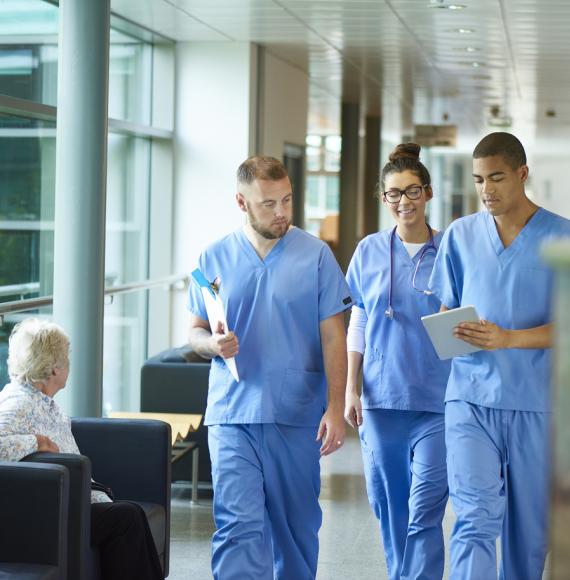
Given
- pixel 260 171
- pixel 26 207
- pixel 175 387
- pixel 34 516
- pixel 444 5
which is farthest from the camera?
pixel 444 5

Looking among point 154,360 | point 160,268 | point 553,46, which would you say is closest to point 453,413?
point 154,360

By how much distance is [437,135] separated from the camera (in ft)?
45.8

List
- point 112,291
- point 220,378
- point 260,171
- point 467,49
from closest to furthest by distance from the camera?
point 260,171, point 220,378, point 112,291, point 467,49

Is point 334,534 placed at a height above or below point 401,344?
below

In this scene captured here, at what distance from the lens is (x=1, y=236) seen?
16.2 ft

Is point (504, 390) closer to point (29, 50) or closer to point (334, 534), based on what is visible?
point (334, 534)

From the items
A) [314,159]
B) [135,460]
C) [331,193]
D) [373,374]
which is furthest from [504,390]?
[331,193]

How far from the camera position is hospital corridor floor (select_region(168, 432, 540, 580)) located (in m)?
4.43

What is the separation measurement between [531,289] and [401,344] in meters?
0.69

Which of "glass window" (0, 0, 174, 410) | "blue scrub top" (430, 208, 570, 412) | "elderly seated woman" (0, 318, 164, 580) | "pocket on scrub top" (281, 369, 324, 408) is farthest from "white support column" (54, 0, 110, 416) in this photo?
"blue scrub top" (430, 208, 570, 412)

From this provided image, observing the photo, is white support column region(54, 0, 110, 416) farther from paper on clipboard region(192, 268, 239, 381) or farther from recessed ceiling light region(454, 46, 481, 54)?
recessed ceiling light region(454, 46, 481, 54)

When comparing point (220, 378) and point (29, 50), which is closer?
point (220, 378)

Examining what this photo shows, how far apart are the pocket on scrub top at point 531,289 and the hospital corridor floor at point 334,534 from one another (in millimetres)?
1541

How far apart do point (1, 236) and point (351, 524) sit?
2067 mm
